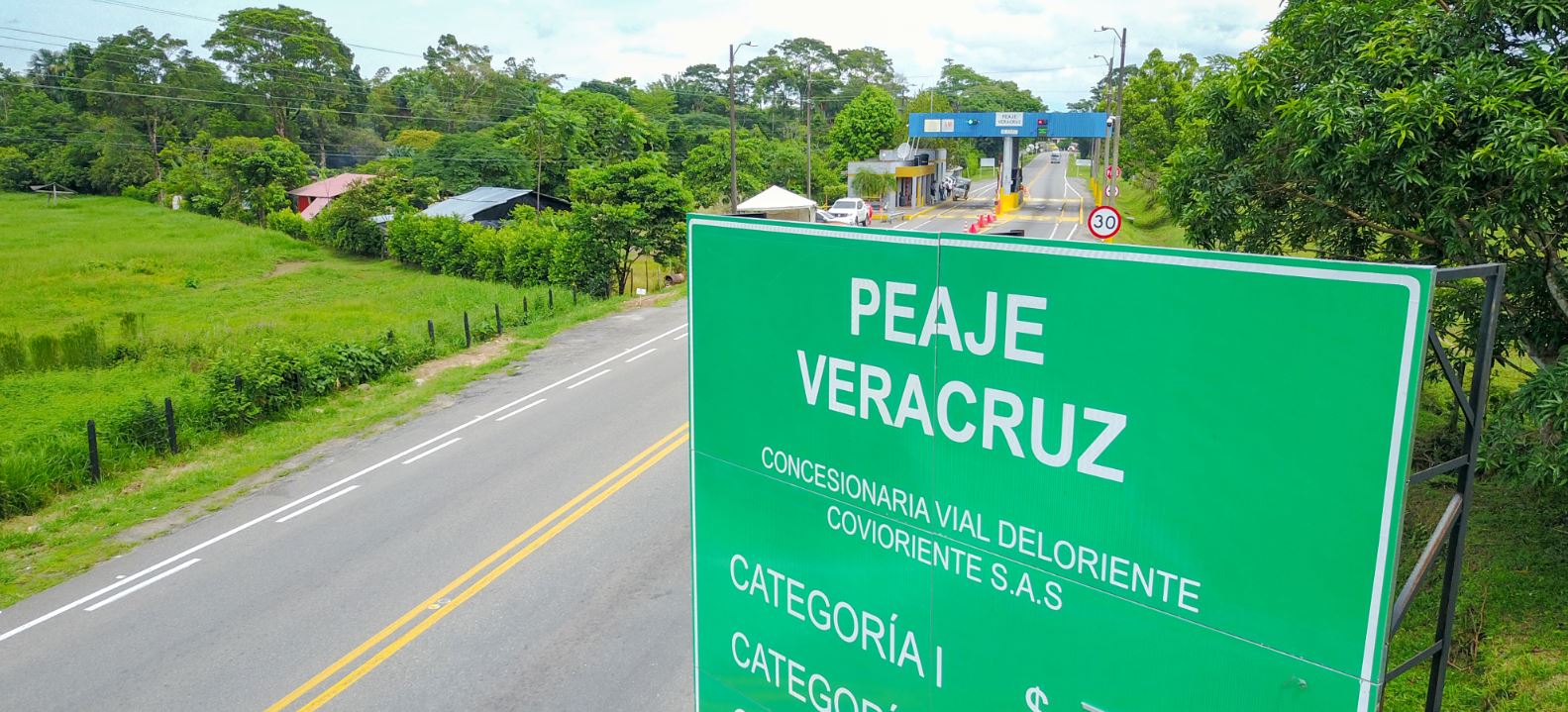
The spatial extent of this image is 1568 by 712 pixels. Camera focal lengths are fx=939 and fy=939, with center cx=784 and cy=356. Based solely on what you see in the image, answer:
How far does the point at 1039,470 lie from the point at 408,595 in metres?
9.06

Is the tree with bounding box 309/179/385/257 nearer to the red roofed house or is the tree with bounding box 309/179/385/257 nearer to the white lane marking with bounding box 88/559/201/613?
the red roofed house

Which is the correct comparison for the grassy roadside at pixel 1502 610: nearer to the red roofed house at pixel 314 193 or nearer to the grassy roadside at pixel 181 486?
the grassy roadside at pixel 181 486

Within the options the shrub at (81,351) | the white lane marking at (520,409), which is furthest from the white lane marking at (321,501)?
the shrub at (81,351)

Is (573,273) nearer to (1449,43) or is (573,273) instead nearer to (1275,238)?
(1275,238)

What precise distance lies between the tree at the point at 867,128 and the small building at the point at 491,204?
78.3 ft

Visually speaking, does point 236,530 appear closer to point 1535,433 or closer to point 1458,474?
point 1458,474

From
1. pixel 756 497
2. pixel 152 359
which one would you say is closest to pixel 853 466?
pixel 756 497

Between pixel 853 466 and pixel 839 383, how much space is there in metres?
0.31

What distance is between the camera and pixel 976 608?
319cm

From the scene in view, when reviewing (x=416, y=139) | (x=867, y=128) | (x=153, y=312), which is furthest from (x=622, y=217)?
(x=416, y=139)

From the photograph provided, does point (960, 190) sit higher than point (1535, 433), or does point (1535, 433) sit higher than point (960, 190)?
point (960, 190)

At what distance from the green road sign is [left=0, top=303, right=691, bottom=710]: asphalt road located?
497 centimetres

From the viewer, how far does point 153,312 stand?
31656 mm


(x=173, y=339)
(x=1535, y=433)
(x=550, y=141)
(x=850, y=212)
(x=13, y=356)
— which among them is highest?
(x=550, y=141)
